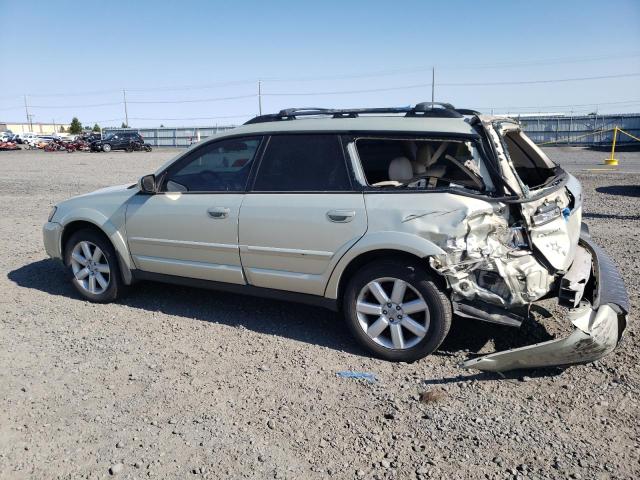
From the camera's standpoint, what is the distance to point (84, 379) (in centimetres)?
390

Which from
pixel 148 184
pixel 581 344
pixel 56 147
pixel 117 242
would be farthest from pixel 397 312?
pixel 56 147

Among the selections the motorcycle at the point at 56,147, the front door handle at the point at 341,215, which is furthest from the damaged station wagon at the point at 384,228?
the motorcycle at the point at 56,147

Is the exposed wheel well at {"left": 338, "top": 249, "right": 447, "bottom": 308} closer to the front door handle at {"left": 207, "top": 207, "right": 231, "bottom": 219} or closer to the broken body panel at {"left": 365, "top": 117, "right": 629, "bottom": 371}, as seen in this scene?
the broken body panel at {"left": 365, "top": 117, "right": 629, "bottom": 371}

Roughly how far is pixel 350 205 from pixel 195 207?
1.50 metres

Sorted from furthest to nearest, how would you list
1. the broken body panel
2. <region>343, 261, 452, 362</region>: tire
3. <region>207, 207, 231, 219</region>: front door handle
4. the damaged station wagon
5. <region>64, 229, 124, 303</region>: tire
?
<region>64, 229, 124, 303</region>: tire → <region>207, 207, 231, 219</region>: front door handle → <region>343, 261, 452, 362</region>: tire → the damaged station wagon → the broken body panel

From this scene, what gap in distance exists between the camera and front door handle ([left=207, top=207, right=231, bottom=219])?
464 centimetres

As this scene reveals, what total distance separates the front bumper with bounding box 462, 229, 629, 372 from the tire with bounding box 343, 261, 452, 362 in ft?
1.34

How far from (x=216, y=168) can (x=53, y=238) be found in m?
2.08

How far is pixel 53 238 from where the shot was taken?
5.70m

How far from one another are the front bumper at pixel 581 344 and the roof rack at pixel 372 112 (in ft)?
5.47

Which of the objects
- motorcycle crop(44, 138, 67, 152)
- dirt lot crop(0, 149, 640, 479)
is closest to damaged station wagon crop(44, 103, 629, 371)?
dirt lot crop(0, 149, 640, 479)

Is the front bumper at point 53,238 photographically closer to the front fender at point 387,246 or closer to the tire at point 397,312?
the front fender at point 387,246

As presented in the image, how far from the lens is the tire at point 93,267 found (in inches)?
212

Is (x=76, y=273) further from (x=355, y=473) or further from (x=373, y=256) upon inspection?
(x=355, y=473)
